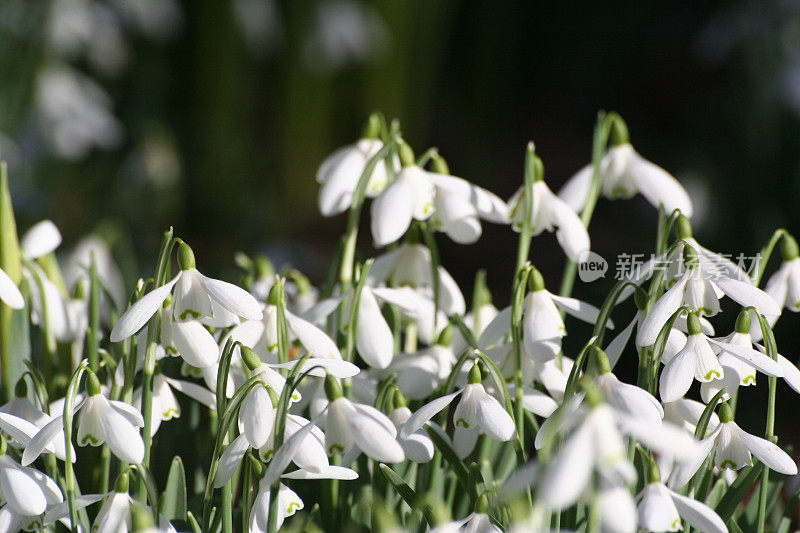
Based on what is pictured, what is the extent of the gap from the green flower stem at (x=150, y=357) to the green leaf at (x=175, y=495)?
2 centimetres

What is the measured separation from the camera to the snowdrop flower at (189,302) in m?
0.72

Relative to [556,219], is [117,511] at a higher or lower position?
lower

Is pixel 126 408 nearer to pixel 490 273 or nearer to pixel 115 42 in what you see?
pixel 115 42

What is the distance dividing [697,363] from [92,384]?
471 mm

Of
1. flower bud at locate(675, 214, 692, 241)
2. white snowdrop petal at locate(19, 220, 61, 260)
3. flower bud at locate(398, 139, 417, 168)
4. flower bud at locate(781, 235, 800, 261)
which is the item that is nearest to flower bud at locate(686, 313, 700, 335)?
flower bud at locate(675, 214, 692, 241)

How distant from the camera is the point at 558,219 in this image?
938mm

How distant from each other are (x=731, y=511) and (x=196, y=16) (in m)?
3.32

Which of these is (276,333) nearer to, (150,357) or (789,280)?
(150,357)

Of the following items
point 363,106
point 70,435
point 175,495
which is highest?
point 70,435

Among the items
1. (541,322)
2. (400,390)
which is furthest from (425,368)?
(541,322)

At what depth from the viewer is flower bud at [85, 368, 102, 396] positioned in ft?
2.32

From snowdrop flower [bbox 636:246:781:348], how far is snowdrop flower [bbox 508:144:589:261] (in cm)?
16

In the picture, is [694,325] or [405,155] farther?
[405,155]

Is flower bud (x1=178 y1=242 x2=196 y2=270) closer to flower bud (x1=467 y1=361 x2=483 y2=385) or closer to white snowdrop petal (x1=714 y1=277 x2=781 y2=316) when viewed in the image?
flower bud (x1=467 y1=361 x2=483 y2=385)
